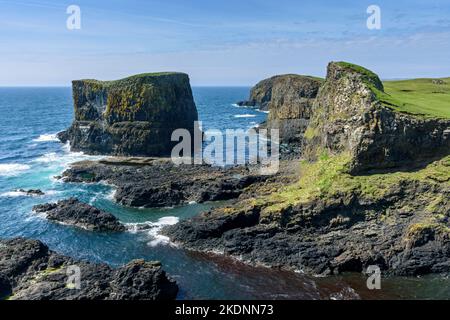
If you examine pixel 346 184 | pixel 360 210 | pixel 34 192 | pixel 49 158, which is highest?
pixel 346 184

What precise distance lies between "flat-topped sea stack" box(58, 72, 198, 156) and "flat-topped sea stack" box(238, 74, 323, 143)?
22272 millimetres

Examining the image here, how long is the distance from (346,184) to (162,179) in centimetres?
2654

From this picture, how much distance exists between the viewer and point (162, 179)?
2352 inches

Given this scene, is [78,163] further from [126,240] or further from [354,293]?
[354,293]

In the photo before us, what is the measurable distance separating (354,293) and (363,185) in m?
12.8

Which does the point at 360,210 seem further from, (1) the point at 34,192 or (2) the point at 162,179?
(1) the point at 34,192

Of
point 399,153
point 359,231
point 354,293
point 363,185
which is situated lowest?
point 354,293

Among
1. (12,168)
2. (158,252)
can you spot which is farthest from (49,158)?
(158,252)

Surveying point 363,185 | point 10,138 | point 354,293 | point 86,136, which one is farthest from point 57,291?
point 10,138

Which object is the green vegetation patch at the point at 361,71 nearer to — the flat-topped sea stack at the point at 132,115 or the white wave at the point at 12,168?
the flat-topped sea stack at the point at 132,115

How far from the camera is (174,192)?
2128 inches

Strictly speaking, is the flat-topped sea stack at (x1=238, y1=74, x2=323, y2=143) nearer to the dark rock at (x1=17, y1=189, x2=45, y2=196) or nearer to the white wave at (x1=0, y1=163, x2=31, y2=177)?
the dark rock at (x1=17, y1=189, x2=45, y2=196)

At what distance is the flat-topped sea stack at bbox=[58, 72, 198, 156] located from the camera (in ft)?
250

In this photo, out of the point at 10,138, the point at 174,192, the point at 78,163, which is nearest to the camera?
the point at 174,192
